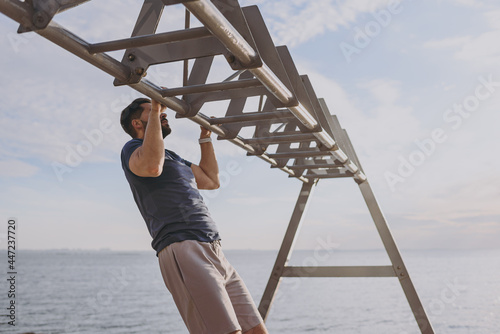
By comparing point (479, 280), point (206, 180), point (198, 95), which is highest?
point (479, 280)

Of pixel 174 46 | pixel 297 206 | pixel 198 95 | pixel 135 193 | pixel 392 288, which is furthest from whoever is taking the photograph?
pixel 392 288

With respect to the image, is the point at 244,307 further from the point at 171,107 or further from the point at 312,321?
the point at 312,321

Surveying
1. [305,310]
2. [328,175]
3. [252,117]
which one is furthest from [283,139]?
[305,310]

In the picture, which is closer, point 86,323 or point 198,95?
point 198,95

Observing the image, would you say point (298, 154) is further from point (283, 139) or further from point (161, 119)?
point (161, 119)

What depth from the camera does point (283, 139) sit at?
385cm

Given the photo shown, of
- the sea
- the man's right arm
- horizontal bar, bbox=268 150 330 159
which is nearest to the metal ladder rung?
horizontal bar, bbox=268 150 330 159

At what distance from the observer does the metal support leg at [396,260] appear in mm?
5134

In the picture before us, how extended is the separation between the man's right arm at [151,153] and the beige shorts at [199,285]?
1.40 feet

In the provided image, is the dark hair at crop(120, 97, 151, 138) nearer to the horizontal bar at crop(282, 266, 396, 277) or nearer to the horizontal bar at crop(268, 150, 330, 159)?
the horizontal bar at crop(268, 150, 330, 159)

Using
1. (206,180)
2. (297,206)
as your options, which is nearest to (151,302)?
(297,206)

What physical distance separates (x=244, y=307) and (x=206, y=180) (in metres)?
0.86

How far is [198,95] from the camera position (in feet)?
9.84

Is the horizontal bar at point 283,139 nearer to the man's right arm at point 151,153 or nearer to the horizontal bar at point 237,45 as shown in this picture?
the horizontal bar at point 237,45
